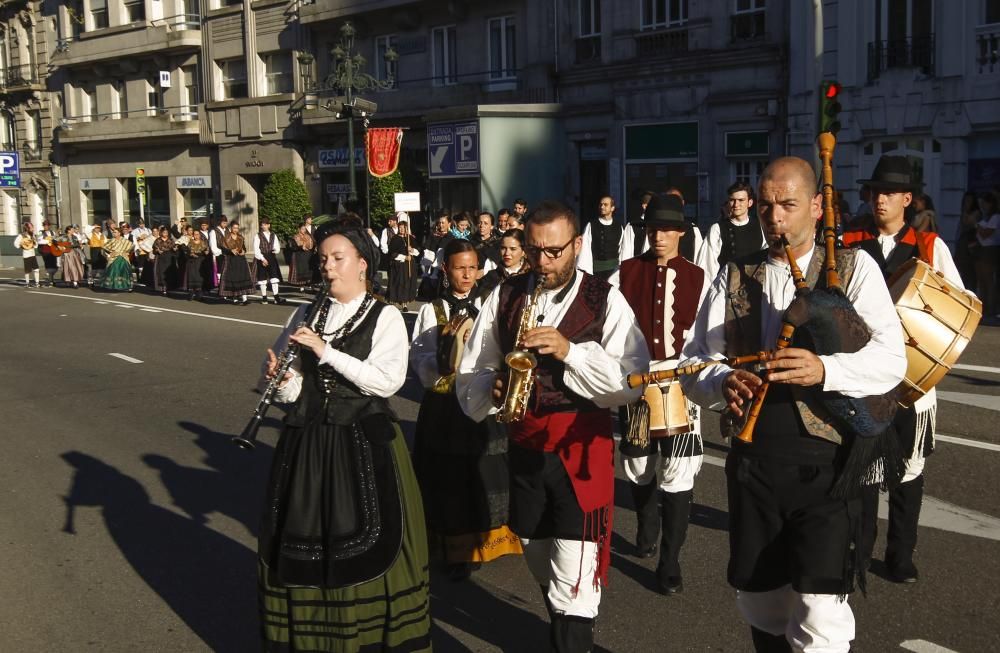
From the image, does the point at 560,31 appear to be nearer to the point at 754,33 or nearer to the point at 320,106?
the point at 754,33

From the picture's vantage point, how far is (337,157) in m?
33.5

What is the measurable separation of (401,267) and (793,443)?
1599 centimetres

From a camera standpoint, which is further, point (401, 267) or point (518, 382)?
point (401, 267)

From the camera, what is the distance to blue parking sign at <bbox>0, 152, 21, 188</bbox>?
35.1 metres

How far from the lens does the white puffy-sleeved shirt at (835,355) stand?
135 inches

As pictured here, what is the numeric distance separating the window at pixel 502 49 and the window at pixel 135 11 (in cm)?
1816

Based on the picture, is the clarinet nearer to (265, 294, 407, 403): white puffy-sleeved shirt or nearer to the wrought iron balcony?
(265, 294, 407, 403): white puffy-sleeved shirt

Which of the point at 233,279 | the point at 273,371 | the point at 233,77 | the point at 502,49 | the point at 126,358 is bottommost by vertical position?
the point at 126,358

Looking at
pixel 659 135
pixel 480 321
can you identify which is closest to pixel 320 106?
pixel 659 135

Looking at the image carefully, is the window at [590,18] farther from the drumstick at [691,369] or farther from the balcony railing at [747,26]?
the drumstick at [691,369]

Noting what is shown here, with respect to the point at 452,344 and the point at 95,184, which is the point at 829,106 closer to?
the point at 452,344

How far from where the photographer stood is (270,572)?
168 inches

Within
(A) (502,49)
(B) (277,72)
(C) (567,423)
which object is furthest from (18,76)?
(C) (567,423)

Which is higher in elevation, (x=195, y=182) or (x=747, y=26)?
(x=747, y=26)
